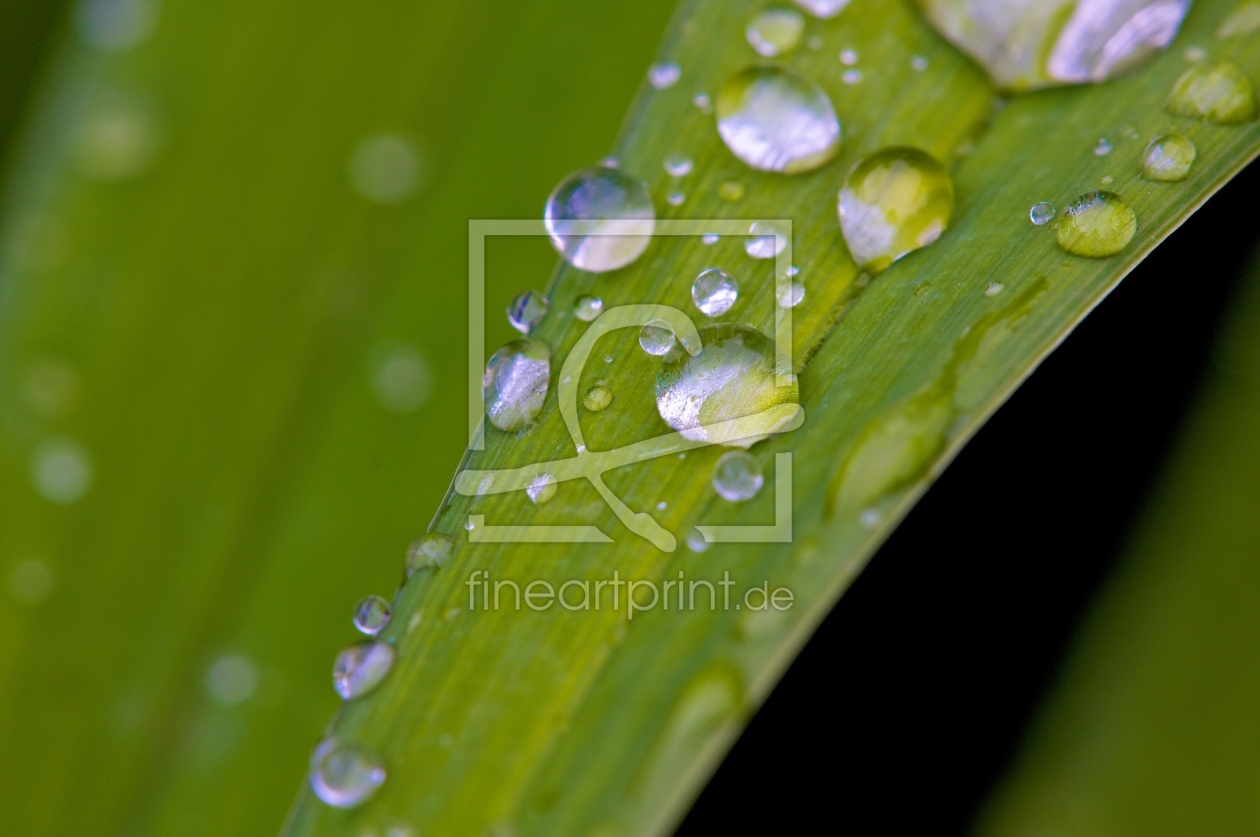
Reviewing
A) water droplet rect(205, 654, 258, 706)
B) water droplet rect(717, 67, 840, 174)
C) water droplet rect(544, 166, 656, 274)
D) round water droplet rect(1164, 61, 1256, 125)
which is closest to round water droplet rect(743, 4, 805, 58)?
water droplet rect(717, 67, 840, 174)

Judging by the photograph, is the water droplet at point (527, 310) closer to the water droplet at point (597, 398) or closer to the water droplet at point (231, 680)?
the water droplet at point (597, 398)

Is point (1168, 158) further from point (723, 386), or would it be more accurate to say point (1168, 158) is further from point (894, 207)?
point (723, 386)

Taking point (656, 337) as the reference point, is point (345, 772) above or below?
below

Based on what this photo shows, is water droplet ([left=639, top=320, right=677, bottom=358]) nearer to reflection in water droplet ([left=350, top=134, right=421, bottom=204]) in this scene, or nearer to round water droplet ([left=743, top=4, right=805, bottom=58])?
round water droplet ([left=743, top=4, right=805, bottom=58])

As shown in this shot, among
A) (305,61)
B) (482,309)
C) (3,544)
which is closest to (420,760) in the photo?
(482,309)

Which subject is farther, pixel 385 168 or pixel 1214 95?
pixel 385 168

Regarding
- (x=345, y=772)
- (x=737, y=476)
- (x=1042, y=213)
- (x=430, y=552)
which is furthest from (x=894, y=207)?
(x=345, y=772)

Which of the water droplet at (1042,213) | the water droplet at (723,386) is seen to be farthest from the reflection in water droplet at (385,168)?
the water droplet at (1042,213)

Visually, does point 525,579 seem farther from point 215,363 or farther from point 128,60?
point 128,60
